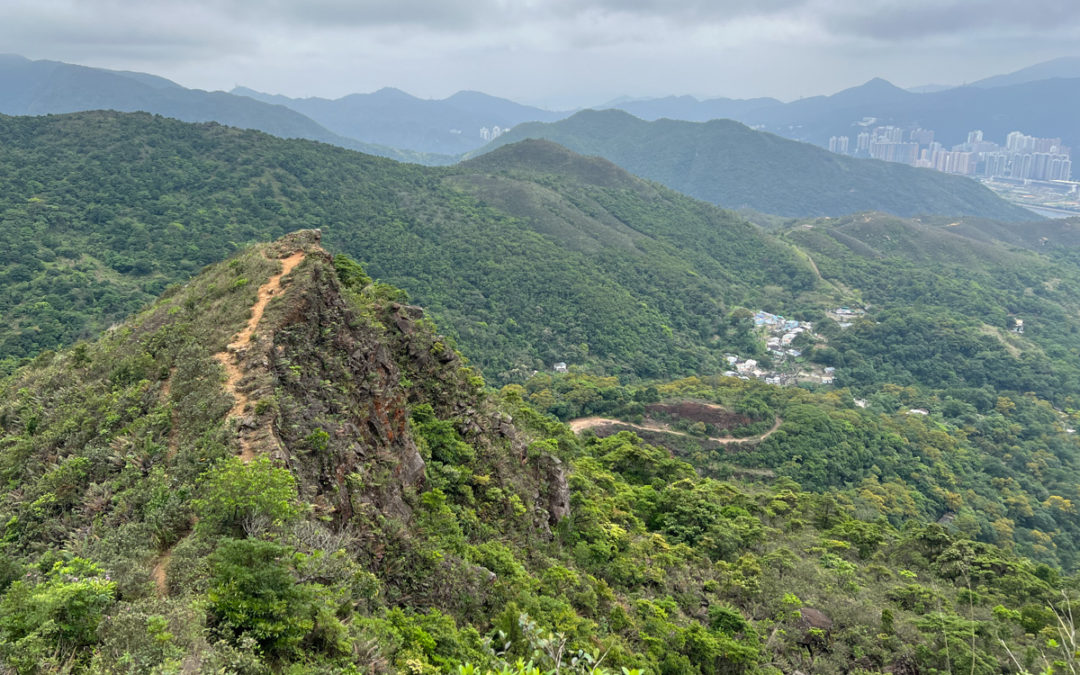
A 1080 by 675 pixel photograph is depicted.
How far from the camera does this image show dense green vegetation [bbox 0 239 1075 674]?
791 cm

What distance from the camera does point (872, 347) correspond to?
87375mm

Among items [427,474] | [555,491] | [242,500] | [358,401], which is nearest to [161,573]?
[242,500]

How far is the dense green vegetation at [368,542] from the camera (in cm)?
791

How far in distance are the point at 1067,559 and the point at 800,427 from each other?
22254 mm

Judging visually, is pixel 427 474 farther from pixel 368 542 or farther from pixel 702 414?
pixel 702 414

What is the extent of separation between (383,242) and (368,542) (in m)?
77.3

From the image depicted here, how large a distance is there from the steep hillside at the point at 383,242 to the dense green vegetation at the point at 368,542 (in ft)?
125

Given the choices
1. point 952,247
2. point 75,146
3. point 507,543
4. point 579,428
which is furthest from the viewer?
point 952,247

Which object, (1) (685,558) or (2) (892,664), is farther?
(1) (685,558)

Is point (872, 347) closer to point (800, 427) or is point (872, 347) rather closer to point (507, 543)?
point (800, 427)

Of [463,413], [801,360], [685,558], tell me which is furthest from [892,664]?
[801,360]

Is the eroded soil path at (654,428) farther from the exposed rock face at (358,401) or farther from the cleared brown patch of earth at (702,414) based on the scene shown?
the exposed rock face at (358,401)

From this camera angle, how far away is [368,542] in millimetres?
12516

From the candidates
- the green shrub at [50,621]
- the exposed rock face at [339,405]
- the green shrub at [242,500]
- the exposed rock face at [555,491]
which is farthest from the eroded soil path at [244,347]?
the exposed rock face at [555,491]
